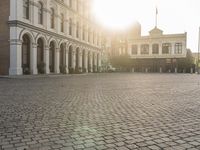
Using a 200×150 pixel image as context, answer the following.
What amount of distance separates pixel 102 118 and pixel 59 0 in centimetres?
2860

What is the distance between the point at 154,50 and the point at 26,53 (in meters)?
45.9

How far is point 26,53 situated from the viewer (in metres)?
→ 25.2

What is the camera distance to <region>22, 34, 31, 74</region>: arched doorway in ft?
80.9

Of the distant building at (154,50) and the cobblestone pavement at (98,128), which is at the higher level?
the distant building at (154,50)

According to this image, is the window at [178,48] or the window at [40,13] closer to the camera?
the window at [40,13]

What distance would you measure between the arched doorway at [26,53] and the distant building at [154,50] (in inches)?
1697

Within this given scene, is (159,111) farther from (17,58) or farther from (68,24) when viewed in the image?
(68,24)

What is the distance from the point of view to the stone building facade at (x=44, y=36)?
22.8 m

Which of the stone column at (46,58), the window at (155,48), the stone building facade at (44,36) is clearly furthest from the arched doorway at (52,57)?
the window at (155,48)

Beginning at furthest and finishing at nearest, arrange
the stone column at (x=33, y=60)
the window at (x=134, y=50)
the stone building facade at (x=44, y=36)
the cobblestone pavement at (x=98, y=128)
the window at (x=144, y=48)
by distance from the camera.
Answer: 1. the window at (x=134, y=50)
2. the window at (x=144, y=48)
3. the stone column at (x=33, y=60)
4. the stone building facade at (x=44, y=36)
5. the cobblestone pavement at (x=98, y=128)

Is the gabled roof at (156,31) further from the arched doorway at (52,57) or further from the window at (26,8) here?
the window at (26,8)

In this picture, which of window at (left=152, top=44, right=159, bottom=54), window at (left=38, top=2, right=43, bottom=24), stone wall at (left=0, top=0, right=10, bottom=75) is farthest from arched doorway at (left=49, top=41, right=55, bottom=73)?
window at (left=152, top=44, right=159, bottom=54)

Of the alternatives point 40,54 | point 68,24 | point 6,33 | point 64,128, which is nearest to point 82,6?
point 68,24

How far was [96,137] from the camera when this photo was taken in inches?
Result: 161
